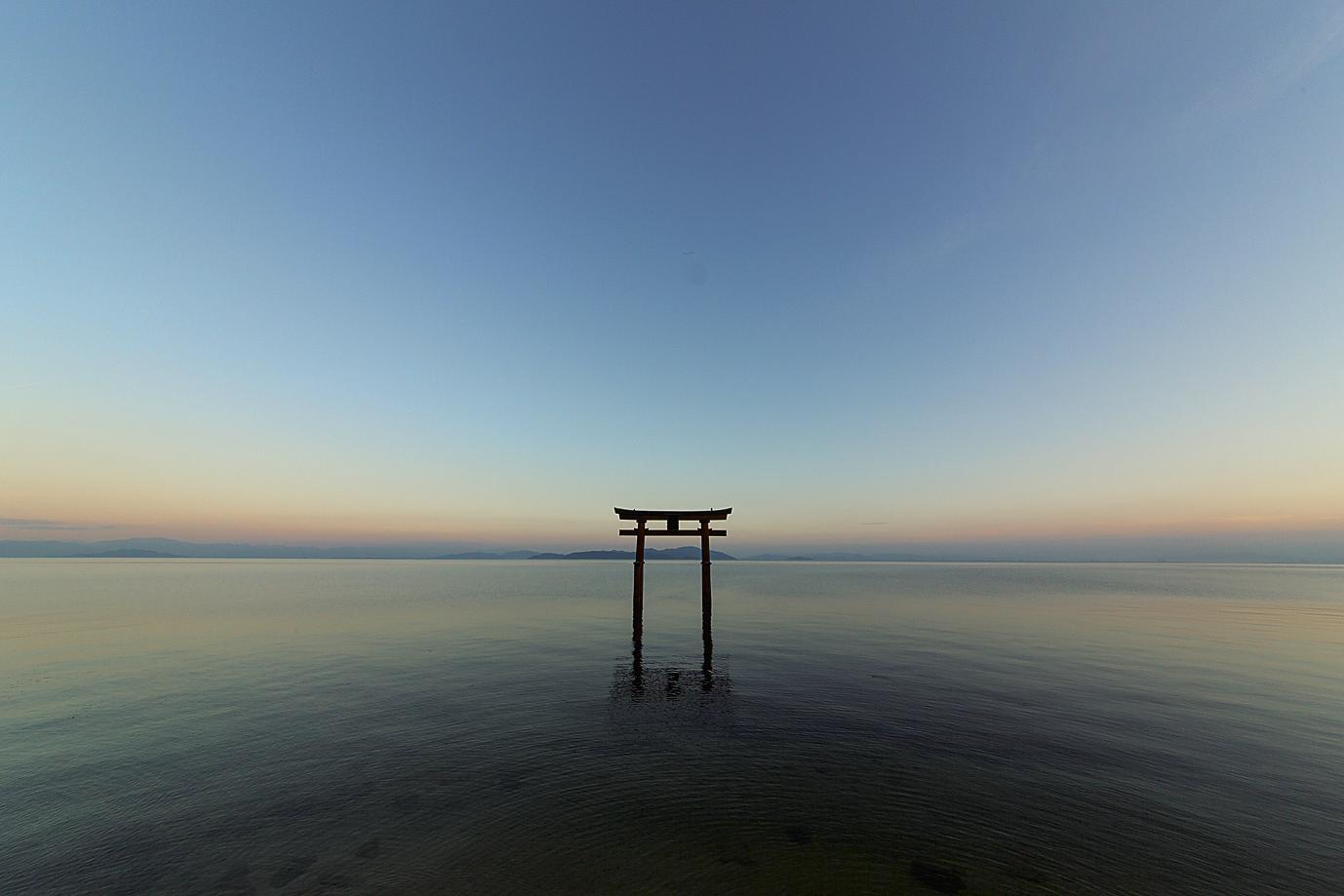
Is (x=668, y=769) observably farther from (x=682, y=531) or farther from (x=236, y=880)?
(x=682, y=531)

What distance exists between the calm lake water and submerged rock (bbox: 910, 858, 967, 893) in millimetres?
50

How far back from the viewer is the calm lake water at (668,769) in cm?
796

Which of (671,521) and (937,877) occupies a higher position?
(671,521)

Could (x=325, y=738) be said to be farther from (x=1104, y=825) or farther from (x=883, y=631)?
(x=883, y=631)

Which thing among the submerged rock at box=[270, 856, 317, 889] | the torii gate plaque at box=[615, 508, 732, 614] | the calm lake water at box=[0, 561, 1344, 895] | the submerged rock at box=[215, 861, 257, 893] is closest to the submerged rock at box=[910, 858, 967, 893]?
the calm lake water at box=[0, 561, 1344, 895]

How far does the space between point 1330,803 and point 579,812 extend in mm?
15361

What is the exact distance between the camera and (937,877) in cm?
775

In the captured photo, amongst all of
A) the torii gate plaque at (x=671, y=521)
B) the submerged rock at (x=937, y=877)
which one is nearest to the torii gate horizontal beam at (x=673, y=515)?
the torii gate plaque at (x=671, y=521)

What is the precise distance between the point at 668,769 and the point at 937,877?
5.86 m

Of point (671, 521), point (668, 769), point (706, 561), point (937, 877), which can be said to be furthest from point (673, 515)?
point (937, 877)

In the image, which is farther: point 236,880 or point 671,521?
point 671,521

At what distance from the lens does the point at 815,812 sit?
9719 mm

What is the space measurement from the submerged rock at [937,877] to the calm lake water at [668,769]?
50mm

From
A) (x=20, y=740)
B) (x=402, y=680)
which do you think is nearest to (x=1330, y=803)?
(x=402, y=680)
